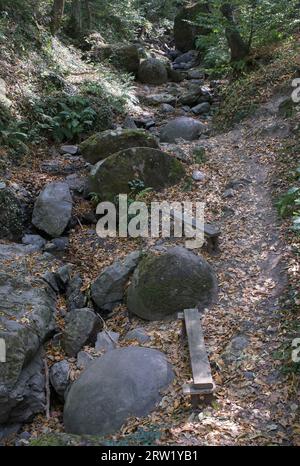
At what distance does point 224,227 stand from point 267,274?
1.64 metres

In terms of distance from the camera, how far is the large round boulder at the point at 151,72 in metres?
16.9

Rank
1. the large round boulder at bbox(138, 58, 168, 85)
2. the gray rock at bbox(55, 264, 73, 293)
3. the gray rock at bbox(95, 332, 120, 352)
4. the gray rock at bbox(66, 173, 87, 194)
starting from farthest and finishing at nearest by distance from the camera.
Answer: the large round boulder at bbox(138, 58, 168, 85) < the gray rock at bbox(66, 173, 87, 194) < the gray rock at bbox(55, 264, 73, 293) < the gray rock at bbox(95, 332, 120, 352)

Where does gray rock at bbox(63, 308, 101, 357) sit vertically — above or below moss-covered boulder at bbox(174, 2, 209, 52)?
below

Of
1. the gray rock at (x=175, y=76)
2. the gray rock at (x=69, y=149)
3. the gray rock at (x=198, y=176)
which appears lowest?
the gray rock at (x=198, y=176)

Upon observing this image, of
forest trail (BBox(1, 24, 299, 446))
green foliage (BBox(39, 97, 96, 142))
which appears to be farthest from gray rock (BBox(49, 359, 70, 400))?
green foliage (BBox(39, 97, 96, 142))

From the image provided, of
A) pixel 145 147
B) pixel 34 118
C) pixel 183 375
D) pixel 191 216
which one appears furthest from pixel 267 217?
pixel 34 118

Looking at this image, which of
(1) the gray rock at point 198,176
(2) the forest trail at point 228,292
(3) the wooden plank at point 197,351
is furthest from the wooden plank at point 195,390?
(1) the gray rock at point 198,176

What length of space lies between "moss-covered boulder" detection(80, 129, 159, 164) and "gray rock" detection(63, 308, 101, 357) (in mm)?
4602

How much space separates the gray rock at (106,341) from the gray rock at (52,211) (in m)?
2.68

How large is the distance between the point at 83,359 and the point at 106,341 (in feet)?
1.45

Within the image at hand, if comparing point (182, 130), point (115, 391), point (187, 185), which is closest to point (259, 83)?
point (182, 130)

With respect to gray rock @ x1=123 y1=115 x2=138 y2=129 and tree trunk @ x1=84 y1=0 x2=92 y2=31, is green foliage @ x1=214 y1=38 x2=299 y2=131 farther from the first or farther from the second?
tree trunk @ x1=84 y1=0 x2=92 y2=31

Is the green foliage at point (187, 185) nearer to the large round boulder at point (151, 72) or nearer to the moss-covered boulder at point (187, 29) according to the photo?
the large round boulder at point (151, 72)

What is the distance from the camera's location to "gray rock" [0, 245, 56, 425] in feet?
17.4
